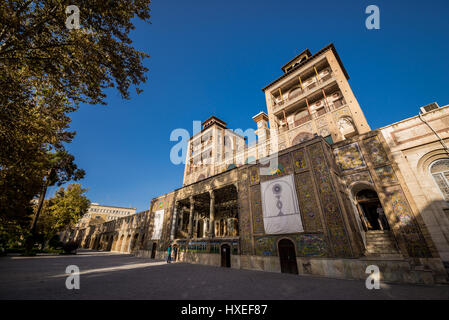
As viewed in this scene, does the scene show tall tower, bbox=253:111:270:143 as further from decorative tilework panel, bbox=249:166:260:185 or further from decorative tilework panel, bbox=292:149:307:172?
decorative tilework panel, bbox=292:149:307:172

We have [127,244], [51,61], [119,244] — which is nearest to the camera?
[51,61]

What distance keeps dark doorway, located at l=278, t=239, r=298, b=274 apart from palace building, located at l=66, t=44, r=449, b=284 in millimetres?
63

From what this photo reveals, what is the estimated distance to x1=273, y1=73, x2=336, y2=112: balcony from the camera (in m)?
19.5

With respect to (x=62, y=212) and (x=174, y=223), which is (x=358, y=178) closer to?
(x=174, y=223)

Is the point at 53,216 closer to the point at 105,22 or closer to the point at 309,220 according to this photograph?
the point at 105,22

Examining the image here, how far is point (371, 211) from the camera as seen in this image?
1377 centimetres

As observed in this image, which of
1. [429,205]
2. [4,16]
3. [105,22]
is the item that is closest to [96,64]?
[105,22]

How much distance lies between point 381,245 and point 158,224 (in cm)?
2377

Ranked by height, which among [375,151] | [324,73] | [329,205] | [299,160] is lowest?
[329,205]

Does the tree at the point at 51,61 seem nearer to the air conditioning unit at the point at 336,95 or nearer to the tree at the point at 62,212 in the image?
the air conditioning unit at the point at 336,95

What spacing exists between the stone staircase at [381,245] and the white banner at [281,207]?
4244mm

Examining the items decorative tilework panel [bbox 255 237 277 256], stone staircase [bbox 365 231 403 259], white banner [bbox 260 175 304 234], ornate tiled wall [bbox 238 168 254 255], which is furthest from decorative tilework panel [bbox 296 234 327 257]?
ornate tiled wall [bbox 238 168 254 255]

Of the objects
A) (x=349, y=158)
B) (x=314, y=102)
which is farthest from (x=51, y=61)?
(x=314, y=102)

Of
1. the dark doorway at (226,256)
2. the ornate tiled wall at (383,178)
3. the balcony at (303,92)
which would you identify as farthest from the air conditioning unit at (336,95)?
the dark doorway at (226,256)
